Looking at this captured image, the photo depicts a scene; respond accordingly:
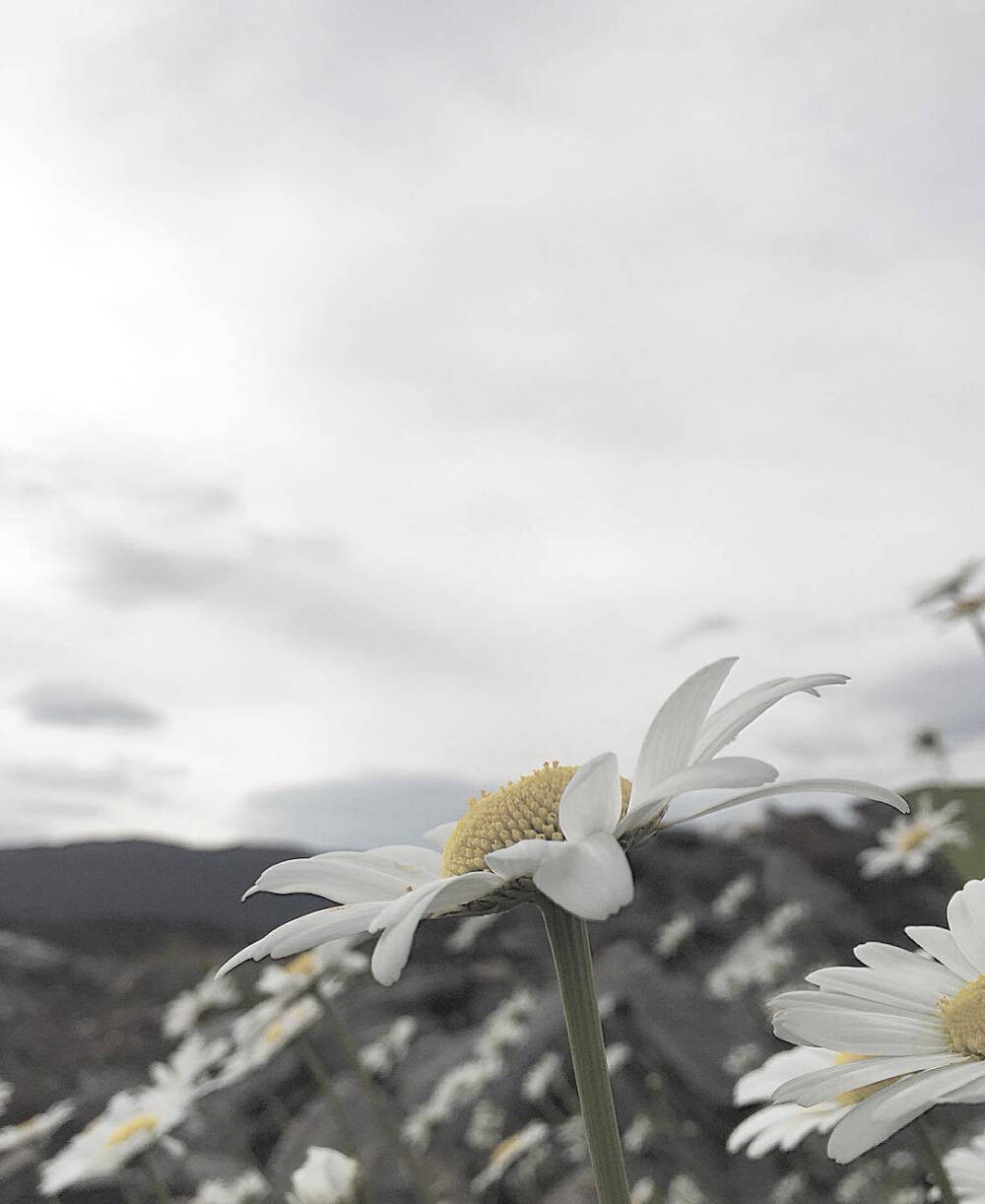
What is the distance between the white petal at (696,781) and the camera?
809mm

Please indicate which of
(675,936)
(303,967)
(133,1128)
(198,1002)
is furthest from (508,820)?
(675,936)

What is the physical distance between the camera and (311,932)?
35.9 inches

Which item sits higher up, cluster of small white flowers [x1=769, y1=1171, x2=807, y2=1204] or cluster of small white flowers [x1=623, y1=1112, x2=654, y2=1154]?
cluster of small white flowers [x1=623, y1=1112, x2=654, y2=1154]

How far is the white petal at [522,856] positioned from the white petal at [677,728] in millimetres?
138

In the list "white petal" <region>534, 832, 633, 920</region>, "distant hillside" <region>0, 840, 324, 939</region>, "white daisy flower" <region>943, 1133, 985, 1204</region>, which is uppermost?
"distant hillside" <region>0, 840, 324, 939</region>

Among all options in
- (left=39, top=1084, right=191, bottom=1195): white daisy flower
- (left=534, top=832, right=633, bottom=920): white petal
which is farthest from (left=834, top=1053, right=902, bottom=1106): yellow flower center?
(left=39, top=1084, right=191, bottom=1195): white daisy flower

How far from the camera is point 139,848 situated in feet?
35.1

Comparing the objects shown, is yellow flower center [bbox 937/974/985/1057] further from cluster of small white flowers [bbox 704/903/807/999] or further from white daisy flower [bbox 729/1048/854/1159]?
cluster of small white flowers [bbox 704/903/807/999]

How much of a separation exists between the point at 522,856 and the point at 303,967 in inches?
107

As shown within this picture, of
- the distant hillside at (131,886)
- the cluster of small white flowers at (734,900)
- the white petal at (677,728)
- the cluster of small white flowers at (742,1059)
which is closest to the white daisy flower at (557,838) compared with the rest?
the white petal at (677,728)

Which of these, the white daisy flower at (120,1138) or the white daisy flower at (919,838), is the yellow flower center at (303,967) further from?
the white daisy flower at (919,838)

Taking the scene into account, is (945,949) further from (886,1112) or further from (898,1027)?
(886,1112)

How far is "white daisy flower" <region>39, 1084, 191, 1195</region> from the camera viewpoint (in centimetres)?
263

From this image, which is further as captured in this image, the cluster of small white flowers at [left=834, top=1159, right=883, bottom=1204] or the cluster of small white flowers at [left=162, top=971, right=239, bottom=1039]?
the cluster of small white flowers at [left=162, top=971, right=239, bottom=1039]
